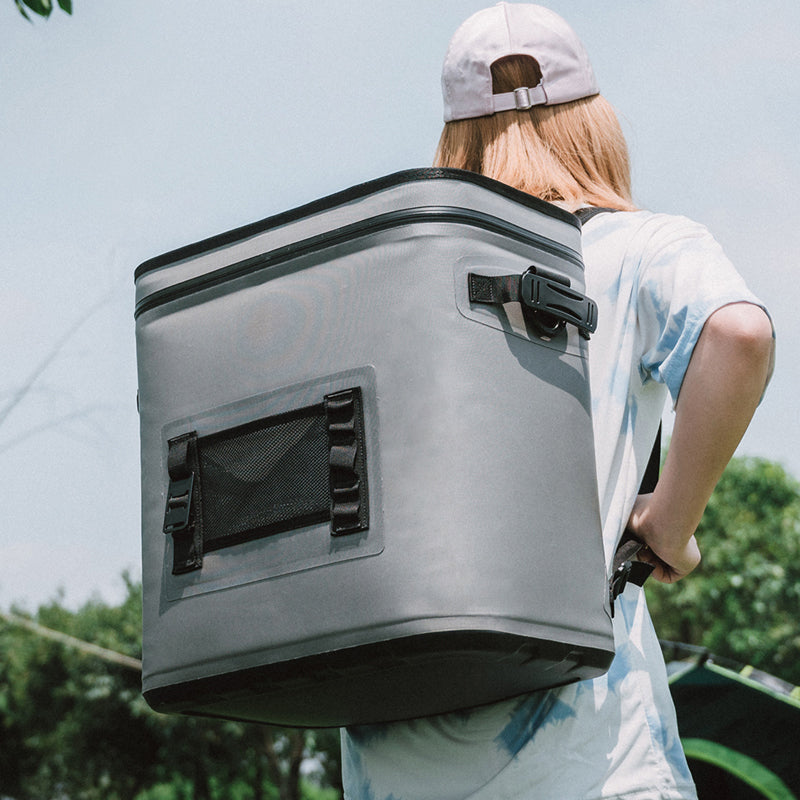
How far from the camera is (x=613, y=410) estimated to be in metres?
1.44

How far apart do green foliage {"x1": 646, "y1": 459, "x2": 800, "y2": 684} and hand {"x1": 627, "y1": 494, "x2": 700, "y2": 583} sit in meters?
16.6

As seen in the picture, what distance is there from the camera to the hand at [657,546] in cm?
143

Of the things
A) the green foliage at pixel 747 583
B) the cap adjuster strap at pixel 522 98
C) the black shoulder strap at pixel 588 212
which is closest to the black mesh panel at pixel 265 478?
the black shoulder strap at pixel 588 212

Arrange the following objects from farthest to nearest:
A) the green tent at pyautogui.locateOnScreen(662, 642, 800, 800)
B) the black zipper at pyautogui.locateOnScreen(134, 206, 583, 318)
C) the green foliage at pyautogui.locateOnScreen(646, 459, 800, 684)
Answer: the green foliage at pyautogui.locateOnScreen(646, 459, 800, 684), the green tent at pyautogui.locateOnScreen(662, 642, 800, 800), the black zipper at pyautogui.locateOnScreen(134, 206, 583, 318)

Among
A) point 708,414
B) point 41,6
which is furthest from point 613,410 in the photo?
point 41,6

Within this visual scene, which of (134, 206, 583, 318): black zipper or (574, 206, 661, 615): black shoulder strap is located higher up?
(134, 206, 583, 318): black zipper

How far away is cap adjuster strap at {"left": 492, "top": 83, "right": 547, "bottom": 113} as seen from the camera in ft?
5.27

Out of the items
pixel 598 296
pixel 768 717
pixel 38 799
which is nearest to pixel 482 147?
pixel 598 296

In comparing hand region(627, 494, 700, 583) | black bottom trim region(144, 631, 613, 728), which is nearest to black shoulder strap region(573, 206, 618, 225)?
hand region(627, 494, 700, 583)

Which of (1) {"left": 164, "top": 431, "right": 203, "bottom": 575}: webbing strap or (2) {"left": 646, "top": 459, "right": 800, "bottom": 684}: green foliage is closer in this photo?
(1) {"left": 164, "top": 431, "right": 203, "bottom": 575}: webbing strap

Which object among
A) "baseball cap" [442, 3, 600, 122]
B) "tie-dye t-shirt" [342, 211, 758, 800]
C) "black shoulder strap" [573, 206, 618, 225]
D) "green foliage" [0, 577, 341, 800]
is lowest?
"tie-dye t-shirt" [342, 211, 758, 800]

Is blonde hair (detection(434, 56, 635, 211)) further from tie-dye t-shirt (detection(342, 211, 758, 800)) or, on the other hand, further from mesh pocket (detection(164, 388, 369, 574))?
mesh pocket (detection(164, 388, 369, 574))

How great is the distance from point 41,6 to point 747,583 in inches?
688

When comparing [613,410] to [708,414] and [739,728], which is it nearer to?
[708,414]
